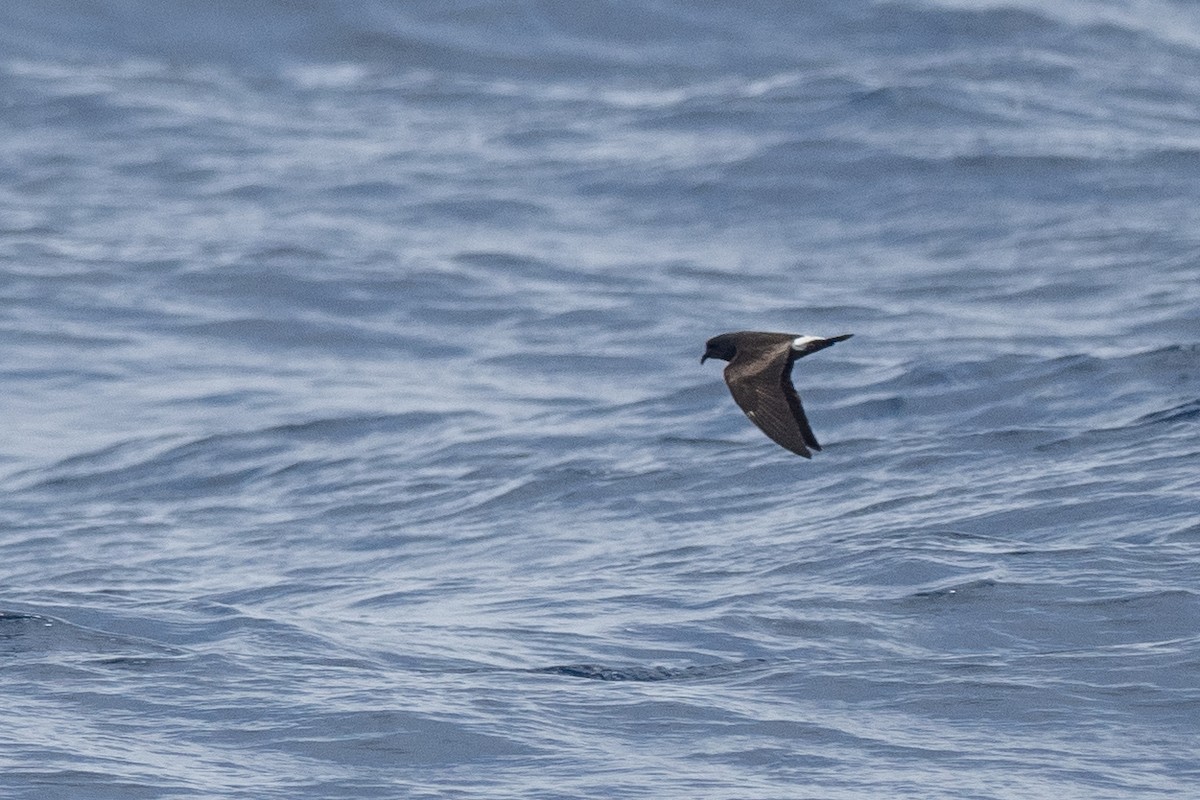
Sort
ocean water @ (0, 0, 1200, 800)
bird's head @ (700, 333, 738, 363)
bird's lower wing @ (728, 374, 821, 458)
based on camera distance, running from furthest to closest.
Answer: bird's head @ (700, 333, 738, 363) < ocean water @ (0, 0, 1200, 800) < bird's lower wing @ (728, 374, 821, 458)

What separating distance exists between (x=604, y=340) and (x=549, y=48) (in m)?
9.00

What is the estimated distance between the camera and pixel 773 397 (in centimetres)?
725

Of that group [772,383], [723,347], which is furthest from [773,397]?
[723,347]

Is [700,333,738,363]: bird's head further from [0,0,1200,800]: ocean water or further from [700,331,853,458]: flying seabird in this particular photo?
[0,0,1200,800]: ocean water

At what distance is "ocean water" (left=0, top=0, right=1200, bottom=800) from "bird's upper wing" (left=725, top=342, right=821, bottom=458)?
3.33 feet

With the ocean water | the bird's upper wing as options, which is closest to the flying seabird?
the bird's upper wing

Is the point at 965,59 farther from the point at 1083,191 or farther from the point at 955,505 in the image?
the point at 955,505

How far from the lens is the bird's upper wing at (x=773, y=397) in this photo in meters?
7.10

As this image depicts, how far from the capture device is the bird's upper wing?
7.10 meters

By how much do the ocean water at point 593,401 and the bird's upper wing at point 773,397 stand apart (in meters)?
1.01

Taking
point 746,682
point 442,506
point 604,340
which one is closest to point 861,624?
point 746,682

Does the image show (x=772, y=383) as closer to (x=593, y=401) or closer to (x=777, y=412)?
(x=777, y=412)

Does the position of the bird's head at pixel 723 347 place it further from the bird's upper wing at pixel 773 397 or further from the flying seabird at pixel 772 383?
the bird's upper wing at pixel 773 397

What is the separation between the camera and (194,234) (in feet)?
55.4
